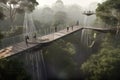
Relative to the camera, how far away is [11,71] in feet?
40.9

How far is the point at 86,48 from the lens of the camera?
86.5 feet

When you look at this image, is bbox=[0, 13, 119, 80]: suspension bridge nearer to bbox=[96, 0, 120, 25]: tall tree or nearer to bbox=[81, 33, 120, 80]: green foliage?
bbox=[96, 0, 120, 25]: tall tree

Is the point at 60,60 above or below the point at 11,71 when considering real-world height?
below

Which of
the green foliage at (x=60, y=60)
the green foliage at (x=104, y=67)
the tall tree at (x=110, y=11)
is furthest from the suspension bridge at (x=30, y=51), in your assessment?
the green foliage at (x=104, y=67)

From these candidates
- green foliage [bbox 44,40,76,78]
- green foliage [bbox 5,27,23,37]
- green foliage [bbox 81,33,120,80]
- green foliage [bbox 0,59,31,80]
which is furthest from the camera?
green foliage [bbox 5,27,23,37]

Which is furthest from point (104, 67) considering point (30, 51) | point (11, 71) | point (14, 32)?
point (14, 32)

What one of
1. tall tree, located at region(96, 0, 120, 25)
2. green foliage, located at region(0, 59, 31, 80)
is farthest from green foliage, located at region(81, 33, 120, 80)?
green foliage, located at region(0, 59, 31, 80)

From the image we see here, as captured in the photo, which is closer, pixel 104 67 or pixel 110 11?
pixel 104 67

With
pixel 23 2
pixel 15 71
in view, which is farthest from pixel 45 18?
pixel 15 71

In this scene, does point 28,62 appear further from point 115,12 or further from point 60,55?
point 115,12

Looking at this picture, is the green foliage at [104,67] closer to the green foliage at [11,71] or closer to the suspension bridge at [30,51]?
the suspension bridge at [30,51]

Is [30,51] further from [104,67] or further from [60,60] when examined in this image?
[104,67]

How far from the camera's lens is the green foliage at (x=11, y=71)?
1219cm

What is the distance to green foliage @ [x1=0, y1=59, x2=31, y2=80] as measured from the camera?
40.0 feet
